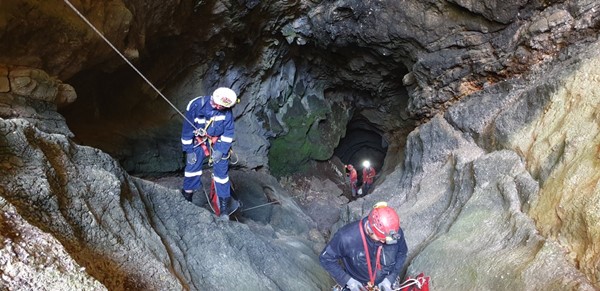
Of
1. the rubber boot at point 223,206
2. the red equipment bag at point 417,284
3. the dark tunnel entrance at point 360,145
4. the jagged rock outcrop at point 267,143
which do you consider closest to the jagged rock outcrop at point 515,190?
the jagged rock outcrop at point 267,143

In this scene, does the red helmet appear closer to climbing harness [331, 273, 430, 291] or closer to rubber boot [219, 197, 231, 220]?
climbing harness [331, 273, 430, 291]

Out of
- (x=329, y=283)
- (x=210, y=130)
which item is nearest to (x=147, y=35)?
(x=210, y=130)

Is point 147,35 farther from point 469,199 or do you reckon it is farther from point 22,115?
point 469,199

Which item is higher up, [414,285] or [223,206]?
[414,285]

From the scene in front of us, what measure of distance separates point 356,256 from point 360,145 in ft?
42.3

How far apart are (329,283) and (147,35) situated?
199 inches

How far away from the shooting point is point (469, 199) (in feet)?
17.2

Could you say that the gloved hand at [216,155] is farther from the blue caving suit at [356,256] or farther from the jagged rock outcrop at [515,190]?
the jagged rock outcrop at [515,190]

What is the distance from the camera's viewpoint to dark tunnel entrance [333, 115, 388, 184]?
1520 cm

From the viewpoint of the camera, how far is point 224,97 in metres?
5.34

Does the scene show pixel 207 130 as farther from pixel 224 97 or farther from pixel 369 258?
pixel 369 258

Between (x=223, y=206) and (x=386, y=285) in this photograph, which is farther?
(x=223, y=206)

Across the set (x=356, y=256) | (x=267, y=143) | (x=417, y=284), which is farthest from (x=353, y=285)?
(x=267, y=143)

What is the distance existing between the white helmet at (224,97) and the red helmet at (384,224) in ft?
8.33
